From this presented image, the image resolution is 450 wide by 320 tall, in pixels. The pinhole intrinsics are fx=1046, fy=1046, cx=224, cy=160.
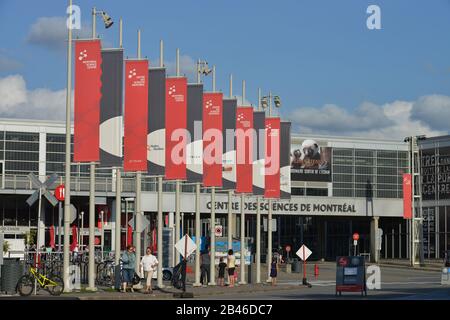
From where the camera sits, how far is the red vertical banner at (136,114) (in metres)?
40.7

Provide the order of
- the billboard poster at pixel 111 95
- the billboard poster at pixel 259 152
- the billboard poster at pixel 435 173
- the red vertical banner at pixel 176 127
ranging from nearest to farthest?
1. the billboard poster at pixel 111 95
2. the red vertical banner at pixel 176 127
3. the billboard poster at pixel 259 152
4. the billboard poster at pixel 435 173

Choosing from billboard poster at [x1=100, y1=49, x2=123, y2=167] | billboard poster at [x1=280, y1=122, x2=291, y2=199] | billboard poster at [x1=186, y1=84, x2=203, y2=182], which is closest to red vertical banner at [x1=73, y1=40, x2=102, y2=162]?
billboard poster at [x1=100, y1=49, x2=123, y2=167]

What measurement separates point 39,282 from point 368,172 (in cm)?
6303

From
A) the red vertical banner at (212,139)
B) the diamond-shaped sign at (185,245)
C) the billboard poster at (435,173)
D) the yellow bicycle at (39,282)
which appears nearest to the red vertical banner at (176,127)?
the red vertical banner at (212,139)

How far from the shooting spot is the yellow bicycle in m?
36.9

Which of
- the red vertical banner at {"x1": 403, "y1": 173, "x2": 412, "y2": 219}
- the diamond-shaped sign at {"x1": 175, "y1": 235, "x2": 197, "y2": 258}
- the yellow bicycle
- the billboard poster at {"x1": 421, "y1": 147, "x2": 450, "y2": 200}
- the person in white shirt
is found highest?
the billboard poster at {"x1": 421, "y1": 147, "x2": 450, "y2": 200}

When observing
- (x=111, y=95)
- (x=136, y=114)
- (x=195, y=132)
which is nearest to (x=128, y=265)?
(x=136, y=114)

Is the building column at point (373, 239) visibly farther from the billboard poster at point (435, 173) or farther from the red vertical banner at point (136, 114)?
the red vertical banner at point (136, 114)

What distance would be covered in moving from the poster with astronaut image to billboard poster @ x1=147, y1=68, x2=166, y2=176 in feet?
171

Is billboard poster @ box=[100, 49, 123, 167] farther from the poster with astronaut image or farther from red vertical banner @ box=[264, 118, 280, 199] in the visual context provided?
the poster with astronaut image

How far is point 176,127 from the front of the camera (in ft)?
141

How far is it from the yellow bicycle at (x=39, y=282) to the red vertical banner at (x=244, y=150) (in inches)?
579
